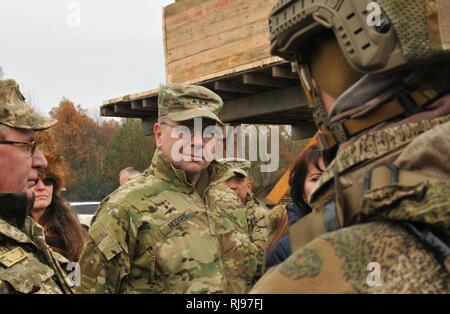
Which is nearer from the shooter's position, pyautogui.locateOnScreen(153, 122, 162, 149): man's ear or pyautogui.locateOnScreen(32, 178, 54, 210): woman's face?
pyautogui.locateOnScreen(153, 122, 162, 149): man's ear

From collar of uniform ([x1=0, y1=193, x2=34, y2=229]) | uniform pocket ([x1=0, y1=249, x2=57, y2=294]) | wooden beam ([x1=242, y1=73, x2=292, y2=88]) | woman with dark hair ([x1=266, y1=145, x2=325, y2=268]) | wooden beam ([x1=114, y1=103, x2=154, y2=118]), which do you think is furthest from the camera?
wooden beam ([x1=114, y1=103, x2=154, y2=118])

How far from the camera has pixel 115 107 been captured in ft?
30.2

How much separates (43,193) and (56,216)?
0.21m

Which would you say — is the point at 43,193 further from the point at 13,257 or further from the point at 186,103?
the point at 13,257

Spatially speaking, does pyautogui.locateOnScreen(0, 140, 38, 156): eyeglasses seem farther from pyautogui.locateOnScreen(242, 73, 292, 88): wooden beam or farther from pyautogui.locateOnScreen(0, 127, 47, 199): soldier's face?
pyautogui.locateOnScreen(242, 73, 292, 88): wooden beam

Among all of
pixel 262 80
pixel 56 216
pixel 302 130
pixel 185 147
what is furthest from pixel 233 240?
pixel 302 130

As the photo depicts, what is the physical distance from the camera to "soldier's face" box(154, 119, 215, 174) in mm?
3996

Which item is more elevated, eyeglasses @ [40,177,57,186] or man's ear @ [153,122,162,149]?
man's ear @ [153,122,162,149]

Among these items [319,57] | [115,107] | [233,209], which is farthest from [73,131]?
[319,57]

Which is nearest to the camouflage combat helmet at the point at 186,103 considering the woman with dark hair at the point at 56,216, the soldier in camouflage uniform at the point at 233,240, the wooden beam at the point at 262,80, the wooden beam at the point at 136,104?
the soldier in camouflage uniform at the point at 233,240

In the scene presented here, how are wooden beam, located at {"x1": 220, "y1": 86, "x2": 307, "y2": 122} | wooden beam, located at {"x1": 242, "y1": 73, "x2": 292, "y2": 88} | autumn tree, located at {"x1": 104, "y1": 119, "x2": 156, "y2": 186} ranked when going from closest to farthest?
wooden beam, located at {"x1": 242, "y1": 73, "x2": 292, "y2": 88}, wooden beam, located at {"x1": 220, "y1": 86, "x2": 307, "y2": 122}, autumn tree, located at {"x1": 104, "y1": 119, "x2": 156, "y2": 186}

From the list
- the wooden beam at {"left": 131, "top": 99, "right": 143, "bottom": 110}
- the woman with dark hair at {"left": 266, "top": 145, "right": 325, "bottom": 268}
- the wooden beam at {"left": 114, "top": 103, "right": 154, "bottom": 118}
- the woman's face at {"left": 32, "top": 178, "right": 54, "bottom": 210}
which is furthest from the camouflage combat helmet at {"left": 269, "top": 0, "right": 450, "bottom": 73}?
the wooden beam at {"left": 114, "top": 103, "right": 154, "bottom": 118}
